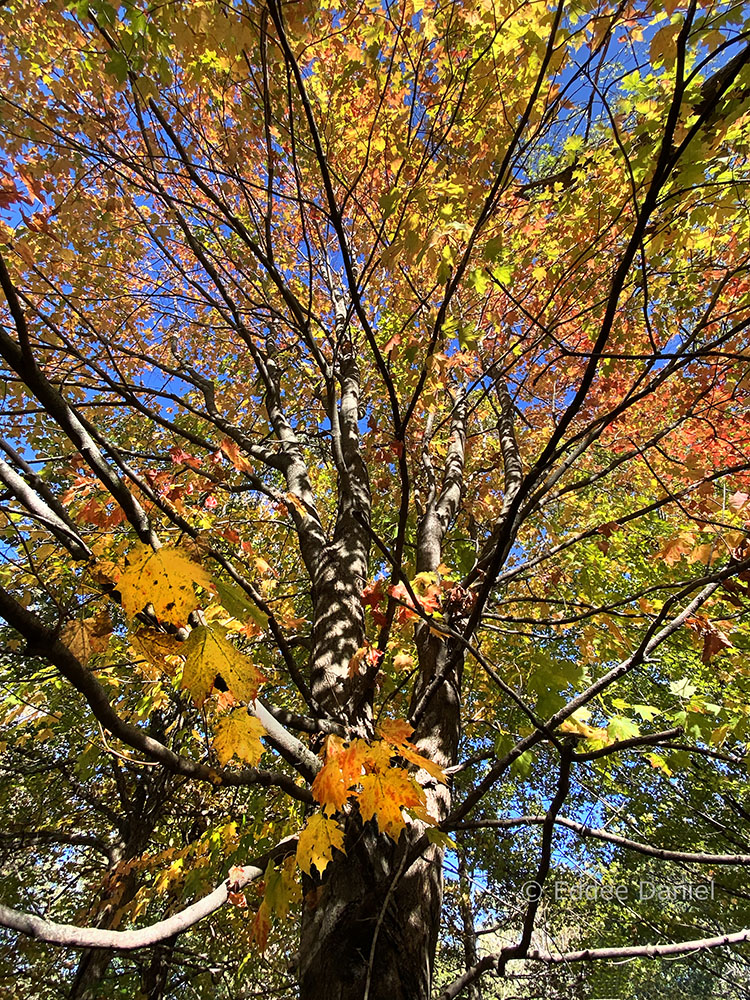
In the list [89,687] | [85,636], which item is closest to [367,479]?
A: [85,636]

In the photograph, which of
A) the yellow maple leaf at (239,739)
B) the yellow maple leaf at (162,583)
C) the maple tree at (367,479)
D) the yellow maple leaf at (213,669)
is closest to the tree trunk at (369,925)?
the maple tree at (367,479)

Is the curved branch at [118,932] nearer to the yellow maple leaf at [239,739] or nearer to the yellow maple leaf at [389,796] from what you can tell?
the yellow maple leaf at [239,739]

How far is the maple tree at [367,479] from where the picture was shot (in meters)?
1.48

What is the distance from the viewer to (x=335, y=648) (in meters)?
2.53

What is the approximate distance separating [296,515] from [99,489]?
164cm

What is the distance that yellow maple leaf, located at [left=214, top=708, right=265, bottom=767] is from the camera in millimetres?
1256

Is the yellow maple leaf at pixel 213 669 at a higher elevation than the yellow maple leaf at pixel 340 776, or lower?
higher

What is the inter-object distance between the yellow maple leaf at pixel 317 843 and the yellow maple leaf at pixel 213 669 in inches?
26.6

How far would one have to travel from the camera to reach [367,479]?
3580 mm

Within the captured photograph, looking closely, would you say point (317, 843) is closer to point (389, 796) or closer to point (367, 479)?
point (389, 796)

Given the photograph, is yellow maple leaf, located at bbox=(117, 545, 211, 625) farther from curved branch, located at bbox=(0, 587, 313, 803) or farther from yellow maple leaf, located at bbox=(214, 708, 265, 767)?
yellow maple leaf, located at bbox=(214, 708, 265, 767)

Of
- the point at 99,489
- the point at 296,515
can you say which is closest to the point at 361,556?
the point at 296,515

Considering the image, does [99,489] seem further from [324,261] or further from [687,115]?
[687,115]

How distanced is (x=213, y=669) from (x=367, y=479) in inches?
97.4
